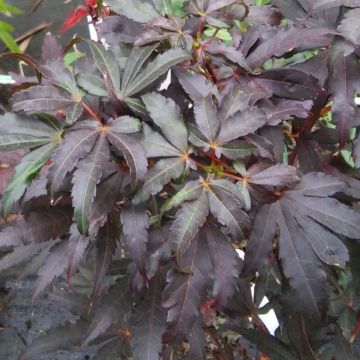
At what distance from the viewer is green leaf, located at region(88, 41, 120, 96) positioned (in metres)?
0.64

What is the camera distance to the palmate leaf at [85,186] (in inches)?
22.5

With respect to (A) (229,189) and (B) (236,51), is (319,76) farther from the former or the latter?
(A) (229,189)

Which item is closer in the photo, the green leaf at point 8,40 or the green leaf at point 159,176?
the green leaf at point 159,176

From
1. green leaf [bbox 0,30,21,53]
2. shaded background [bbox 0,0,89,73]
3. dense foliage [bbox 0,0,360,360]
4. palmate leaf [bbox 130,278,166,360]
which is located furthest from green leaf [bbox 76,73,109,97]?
shaded background [bbox 0,0,89,73]

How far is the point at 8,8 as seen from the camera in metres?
1.56

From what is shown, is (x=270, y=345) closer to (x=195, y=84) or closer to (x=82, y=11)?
(x=195, y=84)

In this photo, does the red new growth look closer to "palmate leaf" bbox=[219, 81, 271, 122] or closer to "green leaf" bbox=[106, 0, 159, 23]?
"green leaf" bbox=[106, 0, 159, 23]

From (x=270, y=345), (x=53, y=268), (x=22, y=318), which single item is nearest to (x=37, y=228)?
(x=53, y=268)

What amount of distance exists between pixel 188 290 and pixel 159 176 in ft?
0.54

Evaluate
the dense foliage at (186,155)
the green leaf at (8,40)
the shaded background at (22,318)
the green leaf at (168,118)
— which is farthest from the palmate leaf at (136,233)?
the green leaf at (8,40)

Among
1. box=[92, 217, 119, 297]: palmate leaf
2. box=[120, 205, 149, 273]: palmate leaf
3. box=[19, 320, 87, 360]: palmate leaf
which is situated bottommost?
box=[19, 320, 87, 360]: palmate leaf

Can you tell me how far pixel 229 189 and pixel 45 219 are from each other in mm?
270

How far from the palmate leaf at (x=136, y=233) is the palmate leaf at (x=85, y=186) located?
0.07 m

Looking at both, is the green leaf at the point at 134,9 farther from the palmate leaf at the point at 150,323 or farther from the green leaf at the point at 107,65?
the palmate leaf at the point at 150,323
